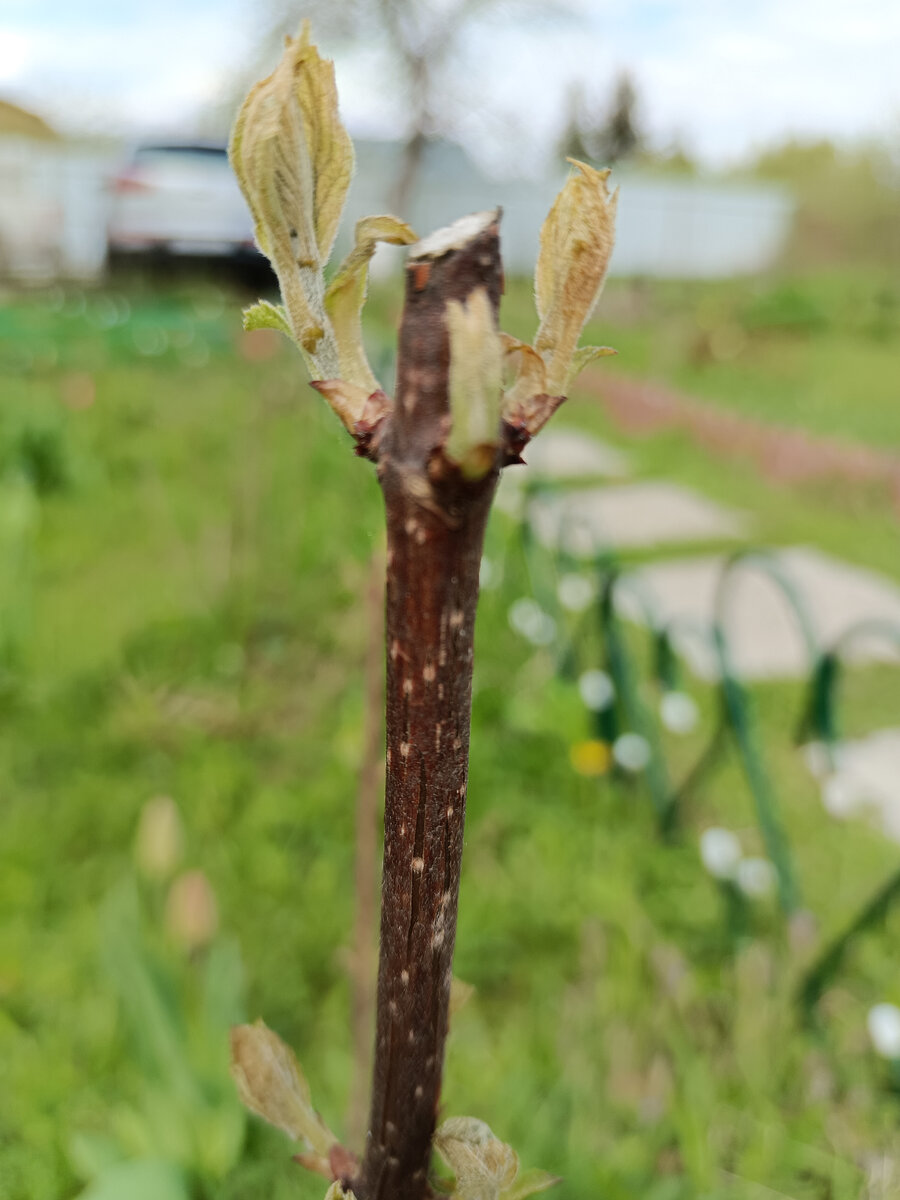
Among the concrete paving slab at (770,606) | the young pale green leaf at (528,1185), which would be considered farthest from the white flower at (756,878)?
the young pale green leaf at (528,1185)

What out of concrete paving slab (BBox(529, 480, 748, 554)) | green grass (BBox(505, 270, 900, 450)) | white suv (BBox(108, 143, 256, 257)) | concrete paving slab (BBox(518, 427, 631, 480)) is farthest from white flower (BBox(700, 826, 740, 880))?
white suv (BBox(108, 143, 256, 257))

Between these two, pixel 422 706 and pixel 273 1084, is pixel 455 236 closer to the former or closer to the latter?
pixel 422 706


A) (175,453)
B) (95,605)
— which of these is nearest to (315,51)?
(95,605)

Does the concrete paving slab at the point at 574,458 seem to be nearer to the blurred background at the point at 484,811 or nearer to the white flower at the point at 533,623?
the blurred background at the point at 484,811

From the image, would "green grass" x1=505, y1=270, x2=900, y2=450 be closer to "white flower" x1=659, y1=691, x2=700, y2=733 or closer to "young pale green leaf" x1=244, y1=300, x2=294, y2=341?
"white flower" x1=659, y1=691, x2=700, y2=733

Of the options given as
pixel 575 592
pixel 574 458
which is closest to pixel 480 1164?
pixel 575 592

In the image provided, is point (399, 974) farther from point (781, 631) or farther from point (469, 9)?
point (469, 9)
